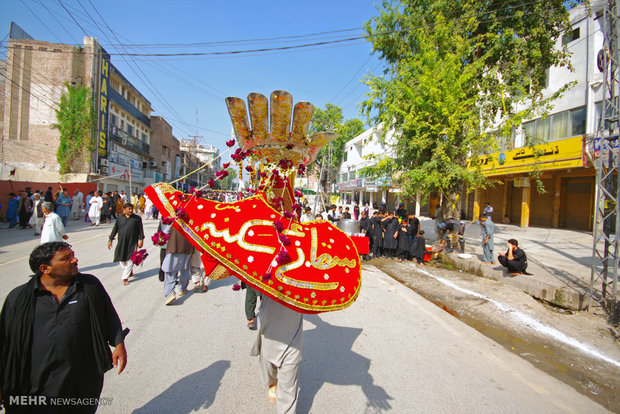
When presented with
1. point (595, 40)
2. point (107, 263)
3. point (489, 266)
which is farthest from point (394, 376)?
point (595, 40)

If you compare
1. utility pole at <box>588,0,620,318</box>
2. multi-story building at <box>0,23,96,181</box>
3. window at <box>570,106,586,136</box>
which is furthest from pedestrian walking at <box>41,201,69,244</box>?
multi-story building at <box>0,23,96,181</box>

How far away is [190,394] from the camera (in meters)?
2.79

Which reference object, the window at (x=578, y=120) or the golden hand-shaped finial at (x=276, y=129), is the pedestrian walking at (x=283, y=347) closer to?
the golden hand-shaped finial at (x=276, y=129)

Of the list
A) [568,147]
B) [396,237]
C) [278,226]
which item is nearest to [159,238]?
[278,226]

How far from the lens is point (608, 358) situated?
436cm

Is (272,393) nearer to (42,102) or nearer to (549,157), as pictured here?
(549,157)

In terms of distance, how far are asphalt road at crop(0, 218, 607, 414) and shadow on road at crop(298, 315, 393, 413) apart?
0.01 metres

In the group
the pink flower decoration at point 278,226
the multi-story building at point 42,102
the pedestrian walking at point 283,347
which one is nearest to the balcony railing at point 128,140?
the multi-story building at point 42,102

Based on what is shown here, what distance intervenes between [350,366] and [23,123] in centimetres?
3166

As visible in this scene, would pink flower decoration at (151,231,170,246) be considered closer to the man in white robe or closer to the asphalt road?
the asphalt road

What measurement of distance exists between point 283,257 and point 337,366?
202 centimetres

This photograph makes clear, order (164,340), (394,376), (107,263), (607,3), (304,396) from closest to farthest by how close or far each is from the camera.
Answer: (304,396), (394,376), (164,340), (607,3), (107,263)

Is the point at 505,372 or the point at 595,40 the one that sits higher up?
the point at 595,40

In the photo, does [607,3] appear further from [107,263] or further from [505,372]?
[107,263]
